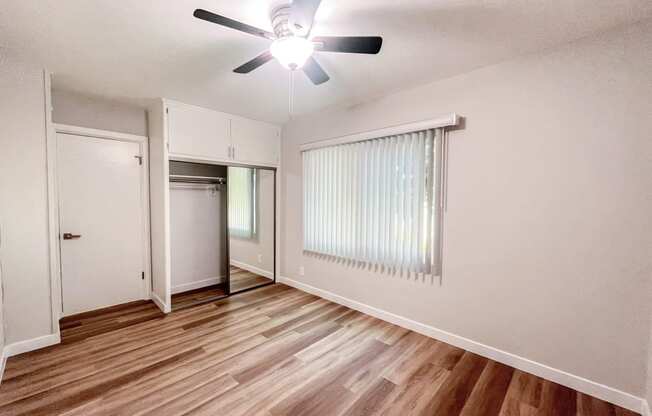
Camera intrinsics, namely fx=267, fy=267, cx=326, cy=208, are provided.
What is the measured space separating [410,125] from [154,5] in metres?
2.16

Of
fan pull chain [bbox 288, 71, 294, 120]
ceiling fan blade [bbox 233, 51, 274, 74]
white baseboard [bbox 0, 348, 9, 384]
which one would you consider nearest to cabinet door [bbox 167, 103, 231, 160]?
fan pull chain [bbox 288, 71, 294, 120]

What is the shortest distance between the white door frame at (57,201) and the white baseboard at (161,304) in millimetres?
157

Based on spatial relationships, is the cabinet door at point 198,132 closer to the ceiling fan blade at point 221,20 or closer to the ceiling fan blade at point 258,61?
the ceiling fan blade at point 258,61

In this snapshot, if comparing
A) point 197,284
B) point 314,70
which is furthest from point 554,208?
point 197,284

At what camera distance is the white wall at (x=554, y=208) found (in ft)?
5.72

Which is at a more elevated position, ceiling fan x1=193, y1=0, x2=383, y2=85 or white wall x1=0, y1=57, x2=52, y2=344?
ceiling fan x1=193, y1=0, x2=383, y2=85

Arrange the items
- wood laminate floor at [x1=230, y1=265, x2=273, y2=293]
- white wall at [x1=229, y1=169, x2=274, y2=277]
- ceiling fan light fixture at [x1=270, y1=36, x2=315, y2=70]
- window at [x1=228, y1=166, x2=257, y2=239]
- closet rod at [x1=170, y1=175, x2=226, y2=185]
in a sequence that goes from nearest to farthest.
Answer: ceiling fan light fixture at [x1=270, y1=36, x2=315, y2=70] → closet rod at [x1=170, y1=175, x2=226, y2=185] → window at [x1=228, y1=166, x2=257, y2=239] → wood laminate floor at [x1=230, y1=265, x2=273, y2=293] → white wall at [x1=229, y1=169, x2=274, y2=277]

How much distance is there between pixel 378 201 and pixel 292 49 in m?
1.85

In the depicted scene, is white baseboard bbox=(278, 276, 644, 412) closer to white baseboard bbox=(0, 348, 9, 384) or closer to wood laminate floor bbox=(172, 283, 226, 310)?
wood laminate floor bbox=(172, 283, 226, 310)

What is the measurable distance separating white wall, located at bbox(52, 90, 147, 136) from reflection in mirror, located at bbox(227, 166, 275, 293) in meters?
1.44

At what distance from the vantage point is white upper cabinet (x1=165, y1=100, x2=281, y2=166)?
3.10 meters

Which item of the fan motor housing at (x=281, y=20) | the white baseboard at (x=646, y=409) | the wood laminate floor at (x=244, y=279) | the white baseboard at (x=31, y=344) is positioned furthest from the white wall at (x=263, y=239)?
the white baseboard at (x=646, y=409)

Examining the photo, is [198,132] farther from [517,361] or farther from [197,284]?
[517,361]

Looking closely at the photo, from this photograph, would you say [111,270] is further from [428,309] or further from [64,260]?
Result: [428,309]
